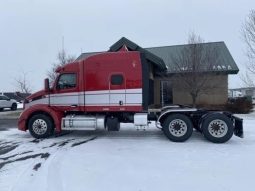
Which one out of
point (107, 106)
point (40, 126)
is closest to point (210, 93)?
point (107, 106)

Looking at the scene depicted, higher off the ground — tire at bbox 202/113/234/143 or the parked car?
the parked car

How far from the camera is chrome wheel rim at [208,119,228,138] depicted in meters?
11.8

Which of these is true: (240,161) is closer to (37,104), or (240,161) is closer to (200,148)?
(200,148)

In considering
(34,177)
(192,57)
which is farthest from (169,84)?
(34,177)

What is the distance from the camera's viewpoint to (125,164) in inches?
341

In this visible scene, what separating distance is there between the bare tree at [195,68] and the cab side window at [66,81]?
12.6 meters

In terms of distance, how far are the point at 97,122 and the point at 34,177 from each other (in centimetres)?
562

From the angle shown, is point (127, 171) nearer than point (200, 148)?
Yes

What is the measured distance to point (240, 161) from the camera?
29.2 ft

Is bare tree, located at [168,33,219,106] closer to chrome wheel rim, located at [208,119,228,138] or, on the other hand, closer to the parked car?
chrome wheel rim, located at [208,119,228,138]

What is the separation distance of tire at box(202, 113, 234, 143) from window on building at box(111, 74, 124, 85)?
338 centimetres

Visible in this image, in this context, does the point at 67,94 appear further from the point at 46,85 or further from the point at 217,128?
the point at 217,128

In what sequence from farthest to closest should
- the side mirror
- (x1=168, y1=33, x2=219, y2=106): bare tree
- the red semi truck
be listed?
1. (x1=168, y1=33, x2=219, y2=106): bare tree
2. the side mirror
3. the red semi truck

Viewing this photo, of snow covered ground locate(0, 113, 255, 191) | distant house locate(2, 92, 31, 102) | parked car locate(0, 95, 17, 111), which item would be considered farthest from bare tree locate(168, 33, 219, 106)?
distant house locate(2, 92, 31, 102)
